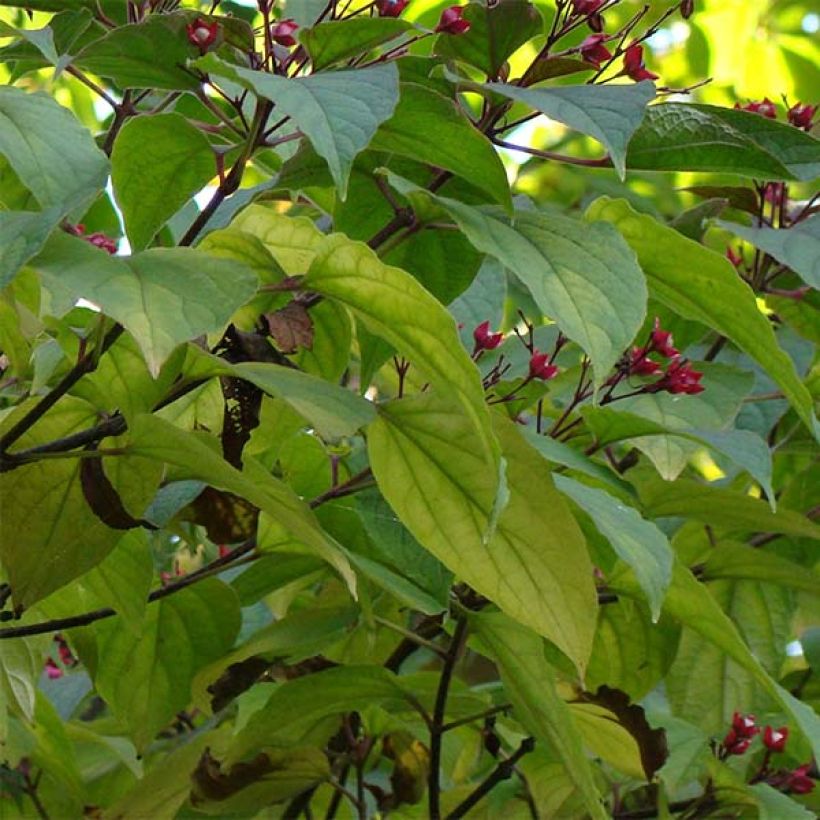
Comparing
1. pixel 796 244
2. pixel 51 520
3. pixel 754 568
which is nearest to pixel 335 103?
pixel 51 520

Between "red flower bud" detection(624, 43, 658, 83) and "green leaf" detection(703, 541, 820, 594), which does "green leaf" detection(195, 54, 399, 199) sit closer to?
"red flower bud" detection(624, 43, 658, 83)

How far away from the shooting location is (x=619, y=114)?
711 millimetres

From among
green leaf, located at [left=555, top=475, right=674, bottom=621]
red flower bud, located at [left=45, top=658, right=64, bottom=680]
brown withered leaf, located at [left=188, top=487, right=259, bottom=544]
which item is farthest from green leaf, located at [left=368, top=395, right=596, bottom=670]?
red flower bud, located at [left=45, top=658, right=64, bottom=680]

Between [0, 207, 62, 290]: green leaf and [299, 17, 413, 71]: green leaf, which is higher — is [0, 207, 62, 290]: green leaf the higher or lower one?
the lower one

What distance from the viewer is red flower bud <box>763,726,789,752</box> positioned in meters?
1.22

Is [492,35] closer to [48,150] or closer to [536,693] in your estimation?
[48,150]

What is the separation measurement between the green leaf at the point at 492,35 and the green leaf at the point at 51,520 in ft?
0.99

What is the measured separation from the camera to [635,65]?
0.88 metres

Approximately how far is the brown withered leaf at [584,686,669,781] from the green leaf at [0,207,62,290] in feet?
1.93

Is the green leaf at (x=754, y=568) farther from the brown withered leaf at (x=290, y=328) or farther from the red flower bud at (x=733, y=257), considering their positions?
the brown withered leaf at (x=290, y=328)

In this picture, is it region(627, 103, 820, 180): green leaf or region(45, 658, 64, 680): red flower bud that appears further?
region(45, 658, 64, 680): red flower bud

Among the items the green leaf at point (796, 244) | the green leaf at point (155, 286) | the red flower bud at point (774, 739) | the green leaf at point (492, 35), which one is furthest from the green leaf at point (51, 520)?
the red flower bud at point (774, 739)

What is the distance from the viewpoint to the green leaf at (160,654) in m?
1.09

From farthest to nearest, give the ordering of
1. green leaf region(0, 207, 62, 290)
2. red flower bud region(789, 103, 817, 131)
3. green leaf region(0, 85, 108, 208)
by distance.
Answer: red flower bud region(789, 103, 817, 131), green leaf region(0, 85, 108, 208), green leaf region(0, 207, 62, 290)
